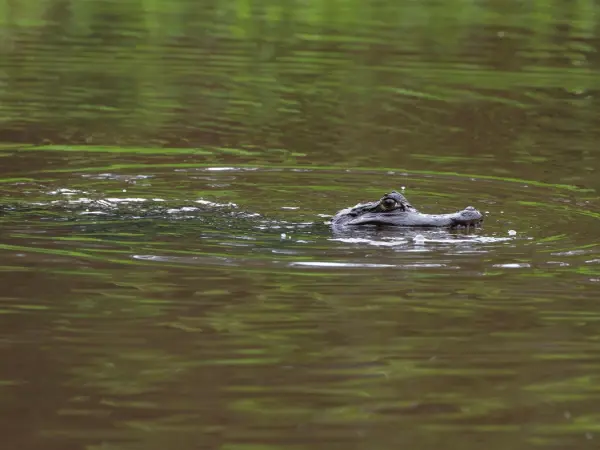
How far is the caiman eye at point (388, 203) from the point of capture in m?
11.5

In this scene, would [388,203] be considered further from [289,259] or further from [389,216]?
[289,259]

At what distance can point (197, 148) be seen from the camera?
15789 millimetres

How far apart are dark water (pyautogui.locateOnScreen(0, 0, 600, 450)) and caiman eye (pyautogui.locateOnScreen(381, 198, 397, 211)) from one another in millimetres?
208

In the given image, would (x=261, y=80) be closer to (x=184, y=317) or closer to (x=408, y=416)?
(x=184, y=317)

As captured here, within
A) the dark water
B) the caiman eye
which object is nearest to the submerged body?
the caiman eye

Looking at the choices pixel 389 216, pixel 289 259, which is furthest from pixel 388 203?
pixel 289 259

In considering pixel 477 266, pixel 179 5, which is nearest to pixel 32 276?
pixel 477 266

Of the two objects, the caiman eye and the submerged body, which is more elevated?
the caiman eye

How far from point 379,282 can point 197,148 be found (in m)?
6.54

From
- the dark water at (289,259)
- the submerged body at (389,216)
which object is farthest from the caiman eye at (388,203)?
the dark water at (289,259)

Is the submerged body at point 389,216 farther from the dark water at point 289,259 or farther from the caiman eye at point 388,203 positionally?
the dark water at point 289,259

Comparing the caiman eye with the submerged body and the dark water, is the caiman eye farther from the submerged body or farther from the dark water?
the dark water

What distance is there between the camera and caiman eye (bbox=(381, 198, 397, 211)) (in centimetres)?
1147

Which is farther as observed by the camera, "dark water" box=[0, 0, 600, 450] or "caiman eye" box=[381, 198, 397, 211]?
"caiman eye" box=[381, 198, 397, 211]
